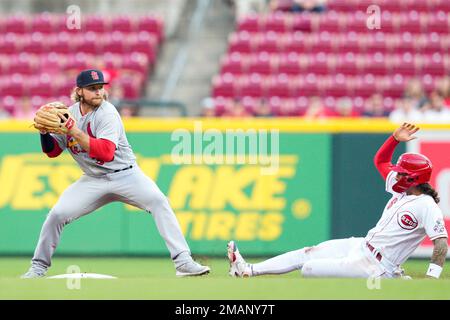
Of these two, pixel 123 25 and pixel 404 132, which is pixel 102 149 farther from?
pixel 123 25

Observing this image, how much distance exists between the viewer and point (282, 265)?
7746 mm

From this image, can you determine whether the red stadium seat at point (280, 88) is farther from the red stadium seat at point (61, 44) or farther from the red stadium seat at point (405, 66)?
the red stadium seat at point (61, 44)

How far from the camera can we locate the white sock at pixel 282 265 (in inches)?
305

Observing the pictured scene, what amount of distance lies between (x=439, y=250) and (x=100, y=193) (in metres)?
2.59

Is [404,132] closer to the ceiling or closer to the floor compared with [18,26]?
closer to the floor

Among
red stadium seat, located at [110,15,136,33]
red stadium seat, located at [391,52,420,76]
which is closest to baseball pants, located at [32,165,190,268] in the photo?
red stadium seat, located at [391,52,420,76]

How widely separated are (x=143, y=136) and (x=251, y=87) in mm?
4922

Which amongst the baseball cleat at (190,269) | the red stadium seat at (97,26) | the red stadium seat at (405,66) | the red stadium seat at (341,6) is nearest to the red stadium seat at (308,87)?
the red stadium seat at (405,66)

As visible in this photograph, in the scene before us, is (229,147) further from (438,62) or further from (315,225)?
(438,62)

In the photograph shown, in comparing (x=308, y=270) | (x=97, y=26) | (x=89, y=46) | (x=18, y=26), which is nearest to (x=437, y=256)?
(x=308, y=270)

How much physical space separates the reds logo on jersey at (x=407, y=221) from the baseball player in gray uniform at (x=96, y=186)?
1582mm

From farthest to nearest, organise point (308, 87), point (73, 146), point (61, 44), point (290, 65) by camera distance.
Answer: point (61, 44)
point (290, 65)
point (308, 87)
point (73, 146)

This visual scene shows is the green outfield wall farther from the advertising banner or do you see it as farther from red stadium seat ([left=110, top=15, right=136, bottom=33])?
red stadium seat ([left=110, top=15, right=136, bottom=33])

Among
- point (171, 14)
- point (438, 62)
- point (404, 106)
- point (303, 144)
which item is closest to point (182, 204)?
point (303, 144)
